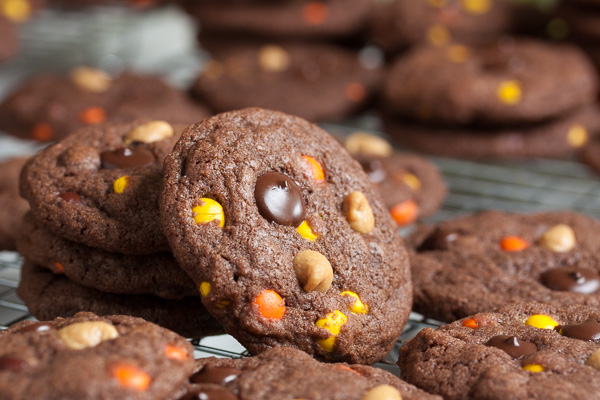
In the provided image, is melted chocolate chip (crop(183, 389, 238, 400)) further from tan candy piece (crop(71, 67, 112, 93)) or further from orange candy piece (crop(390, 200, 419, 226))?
tan candy piece (crop(71, 67, 112, 93))

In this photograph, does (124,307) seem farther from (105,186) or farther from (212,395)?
(212,395)

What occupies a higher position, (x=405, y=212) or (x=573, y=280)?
(x=573, y=280)

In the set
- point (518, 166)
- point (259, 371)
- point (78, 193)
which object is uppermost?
point (78, 193)

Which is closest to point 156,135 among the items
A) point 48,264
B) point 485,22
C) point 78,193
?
point 78,193

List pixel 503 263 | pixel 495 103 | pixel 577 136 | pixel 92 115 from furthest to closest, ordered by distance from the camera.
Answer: pixel 577 136, pixel 92 115, pixel 495 103, pixel 503 263

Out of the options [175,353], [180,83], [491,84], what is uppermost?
[491,84]

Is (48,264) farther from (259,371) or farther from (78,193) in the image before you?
(259,371)

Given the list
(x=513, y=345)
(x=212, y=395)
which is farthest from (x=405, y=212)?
(x=212, y=395)
